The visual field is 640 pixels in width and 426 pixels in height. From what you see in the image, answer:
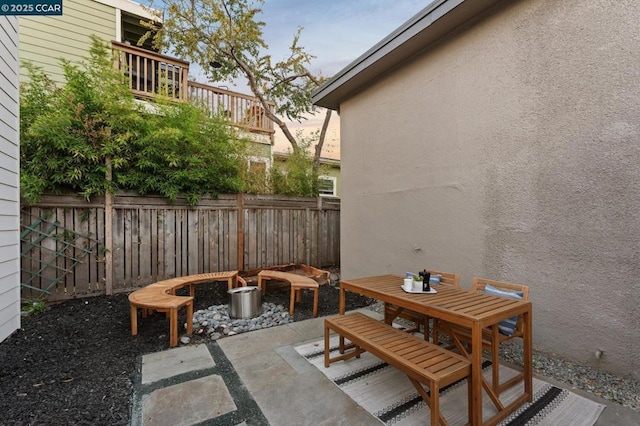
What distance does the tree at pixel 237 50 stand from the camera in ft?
22.4

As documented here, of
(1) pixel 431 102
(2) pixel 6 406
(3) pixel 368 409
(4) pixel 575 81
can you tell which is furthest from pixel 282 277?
(4) pixel 575 81

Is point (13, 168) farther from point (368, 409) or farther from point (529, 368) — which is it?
point (529, 368)

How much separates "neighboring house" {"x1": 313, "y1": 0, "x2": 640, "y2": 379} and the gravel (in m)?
0.08

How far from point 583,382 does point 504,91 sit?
2774 mm

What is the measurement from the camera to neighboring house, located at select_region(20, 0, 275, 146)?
6297 millimetres

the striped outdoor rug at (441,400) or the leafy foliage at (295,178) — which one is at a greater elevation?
the leafy foliage at (295,178)

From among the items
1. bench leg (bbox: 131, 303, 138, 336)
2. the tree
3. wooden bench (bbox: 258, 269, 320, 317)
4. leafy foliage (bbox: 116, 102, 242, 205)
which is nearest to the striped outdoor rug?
wooden bench (bbox: 258, 269, 320, 317)

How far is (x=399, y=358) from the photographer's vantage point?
1785 mm

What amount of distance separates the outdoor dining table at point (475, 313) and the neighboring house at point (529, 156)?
84 cm

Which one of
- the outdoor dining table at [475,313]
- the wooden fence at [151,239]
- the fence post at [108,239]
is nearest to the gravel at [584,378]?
the outdoor dining table at [475,313]

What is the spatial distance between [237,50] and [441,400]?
8444mm

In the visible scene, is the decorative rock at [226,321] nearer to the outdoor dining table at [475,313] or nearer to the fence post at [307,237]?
the outdoor dining table at [475,313]

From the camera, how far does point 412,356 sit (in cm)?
182

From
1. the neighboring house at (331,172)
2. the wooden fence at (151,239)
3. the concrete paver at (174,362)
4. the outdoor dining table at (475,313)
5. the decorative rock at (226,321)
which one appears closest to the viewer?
the outdoor dining table at (475,313)
